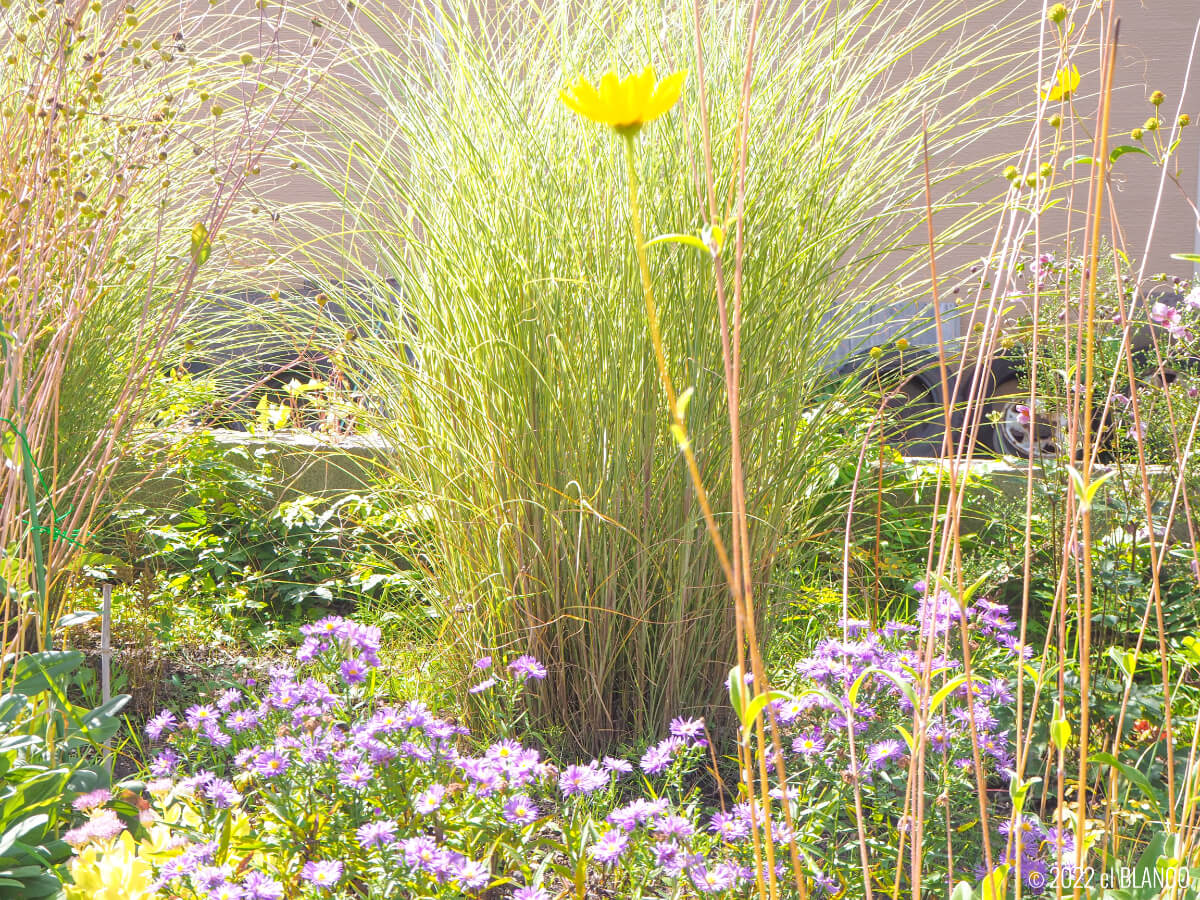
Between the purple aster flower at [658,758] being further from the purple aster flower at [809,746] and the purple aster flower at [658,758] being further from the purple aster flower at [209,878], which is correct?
the purple aster flower at [209,878]

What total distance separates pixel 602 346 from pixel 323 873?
93cm

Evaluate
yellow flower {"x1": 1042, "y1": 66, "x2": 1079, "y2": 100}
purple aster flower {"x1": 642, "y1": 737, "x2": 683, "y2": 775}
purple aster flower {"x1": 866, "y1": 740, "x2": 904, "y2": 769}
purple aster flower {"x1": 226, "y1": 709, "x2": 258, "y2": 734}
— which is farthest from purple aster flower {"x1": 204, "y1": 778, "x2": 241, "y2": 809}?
yellow flower {"x1": 1042, "y1": 66, "x2": 1079, "y2": 100}

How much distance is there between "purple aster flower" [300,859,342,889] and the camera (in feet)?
4.02

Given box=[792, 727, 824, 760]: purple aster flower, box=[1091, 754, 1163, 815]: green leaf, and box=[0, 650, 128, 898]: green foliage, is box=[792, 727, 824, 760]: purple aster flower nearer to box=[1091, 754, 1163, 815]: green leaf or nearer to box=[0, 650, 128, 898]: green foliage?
box=[1091, 754, 1163, 815]: green leaf

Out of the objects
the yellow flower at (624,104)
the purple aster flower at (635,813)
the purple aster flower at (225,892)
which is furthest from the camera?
the purple aster flower at (635,813)

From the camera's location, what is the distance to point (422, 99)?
80.0 inches

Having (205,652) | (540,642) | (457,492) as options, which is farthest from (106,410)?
(540,642)

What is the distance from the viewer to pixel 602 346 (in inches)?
70.9

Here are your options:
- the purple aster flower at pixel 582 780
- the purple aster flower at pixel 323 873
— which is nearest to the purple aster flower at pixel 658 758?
the purple aster flower at pixel 582 780

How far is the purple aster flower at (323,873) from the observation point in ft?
4.02

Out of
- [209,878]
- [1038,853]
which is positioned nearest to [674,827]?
[209,878]

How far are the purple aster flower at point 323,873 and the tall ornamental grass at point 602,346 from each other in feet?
2.04

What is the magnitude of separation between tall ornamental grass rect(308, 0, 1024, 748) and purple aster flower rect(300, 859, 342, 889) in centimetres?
62

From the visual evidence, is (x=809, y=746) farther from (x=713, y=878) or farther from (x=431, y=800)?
(x=431, y=800)
